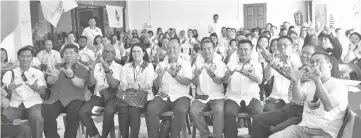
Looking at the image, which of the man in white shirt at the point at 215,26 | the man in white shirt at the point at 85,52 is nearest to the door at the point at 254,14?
the man in white shirt at the point at 215,26

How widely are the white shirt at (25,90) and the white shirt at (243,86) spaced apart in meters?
1.77

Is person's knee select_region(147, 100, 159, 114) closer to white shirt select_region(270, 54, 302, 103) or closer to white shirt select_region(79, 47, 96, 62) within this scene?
white shirt select_region(270, 54, 302, 103)

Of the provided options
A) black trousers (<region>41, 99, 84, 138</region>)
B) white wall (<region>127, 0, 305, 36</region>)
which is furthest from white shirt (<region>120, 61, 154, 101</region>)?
white wall (<region>127, 0, 305, 36</region>)

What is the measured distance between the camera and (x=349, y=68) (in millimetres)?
4539

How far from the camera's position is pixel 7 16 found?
1.69 meters

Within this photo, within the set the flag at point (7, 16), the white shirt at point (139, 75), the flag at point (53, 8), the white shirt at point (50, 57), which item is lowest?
the white shirt at point (139, 75)

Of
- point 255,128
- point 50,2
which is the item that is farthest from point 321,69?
point 50,2

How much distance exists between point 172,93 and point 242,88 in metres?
0.66

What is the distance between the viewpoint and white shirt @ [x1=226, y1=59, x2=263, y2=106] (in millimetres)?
3580

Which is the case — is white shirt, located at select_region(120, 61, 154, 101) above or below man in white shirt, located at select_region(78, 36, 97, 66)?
below

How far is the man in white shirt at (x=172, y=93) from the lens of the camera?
3.49 meters

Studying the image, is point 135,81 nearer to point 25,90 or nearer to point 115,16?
point 25,90

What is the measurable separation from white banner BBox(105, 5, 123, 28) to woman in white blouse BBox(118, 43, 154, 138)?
22.8ft

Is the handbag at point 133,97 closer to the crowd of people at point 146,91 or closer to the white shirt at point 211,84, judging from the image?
the crowd of people at point 146,91
